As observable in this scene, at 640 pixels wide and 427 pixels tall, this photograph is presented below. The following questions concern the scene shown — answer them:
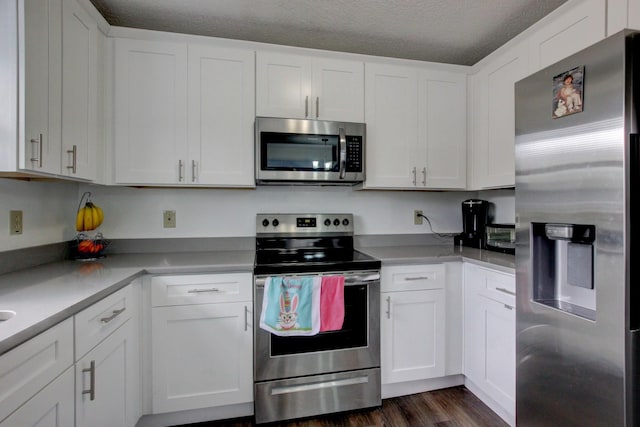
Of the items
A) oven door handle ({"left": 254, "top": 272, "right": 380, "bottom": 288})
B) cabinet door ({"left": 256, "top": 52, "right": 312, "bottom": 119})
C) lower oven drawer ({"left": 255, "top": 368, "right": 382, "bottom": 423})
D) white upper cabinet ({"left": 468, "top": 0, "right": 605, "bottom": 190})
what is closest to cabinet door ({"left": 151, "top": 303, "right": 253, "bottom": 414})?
lower oven drawer ({"left": 255, "top": 368, "right": 382, "bottom": 423})

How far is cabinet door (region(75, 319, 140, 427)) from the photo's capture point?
43.1 inches

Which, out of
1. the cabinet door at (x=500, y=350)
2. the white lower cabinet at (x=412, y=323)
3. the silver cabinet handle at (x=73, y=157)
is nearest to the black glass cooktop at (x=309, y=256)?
the white lower cabinet at (x=412, y=323)

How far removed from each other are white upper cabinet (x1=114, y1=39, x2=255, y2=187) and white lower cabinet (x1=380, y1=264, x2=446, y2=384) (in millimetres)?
1091

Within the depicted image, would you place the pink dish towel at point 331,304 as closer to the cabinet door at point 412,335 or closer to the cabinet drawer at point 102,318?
the cabinet door at point 412,335

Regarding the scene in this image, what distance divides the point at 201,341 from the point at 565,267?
1682 millimetres

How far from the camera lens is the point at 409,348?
6.19ft

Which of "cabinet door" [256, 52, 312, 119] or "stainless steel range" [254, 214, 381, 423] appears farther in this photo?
"cabinet door" [256, 52, 312, 119]

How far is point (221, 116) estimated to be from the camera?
187 centimetres

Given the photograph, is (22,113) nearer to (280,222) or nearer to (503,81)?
(280,222)

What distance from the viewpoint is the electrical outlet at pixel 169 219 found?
2088 mm

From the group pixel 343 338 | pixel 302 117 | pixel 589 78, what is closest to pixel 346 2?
pixel 302 117

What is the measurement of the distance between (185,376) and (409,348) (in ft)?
4.17

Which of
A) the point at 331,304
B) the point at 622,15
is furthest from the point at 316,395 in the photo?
the point at 622,15

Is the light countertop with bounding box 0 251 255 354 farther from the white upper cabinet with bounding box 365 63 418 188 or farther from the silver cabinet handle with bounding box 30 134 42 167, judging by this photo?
the white upper cabinet with bounding box 365 63 418 188
